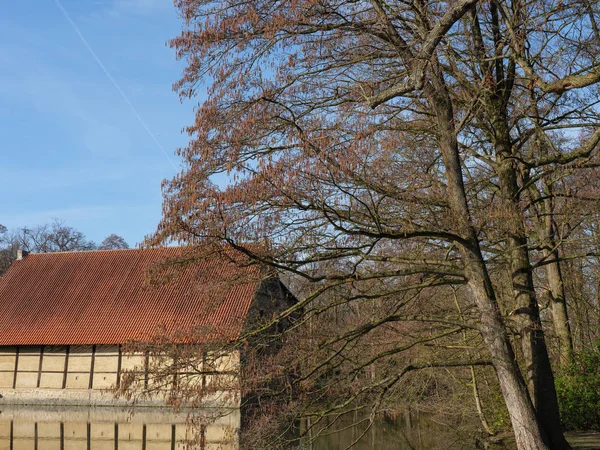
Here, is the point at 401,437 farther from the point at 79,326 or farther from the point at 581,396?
the point at 79,326

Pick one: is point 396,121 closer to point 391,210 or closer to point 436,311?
point 391,210

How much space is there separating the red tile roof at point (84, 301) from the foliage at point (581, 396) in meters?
9.28

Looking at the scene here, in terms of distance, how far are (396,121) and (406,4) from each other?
1537mm

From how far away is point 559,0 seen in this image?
243 inches

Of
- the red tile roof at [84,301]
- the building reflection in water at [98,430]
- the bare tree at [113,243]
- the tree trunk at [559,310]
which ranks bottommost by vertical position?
the building reflection in water at [98,430]

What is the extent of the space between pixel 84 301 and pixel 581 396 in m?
16.0

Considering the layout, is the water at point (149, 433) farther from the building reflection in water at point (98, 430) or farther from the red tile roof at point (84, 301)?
the red tile roof at point (84, 301)

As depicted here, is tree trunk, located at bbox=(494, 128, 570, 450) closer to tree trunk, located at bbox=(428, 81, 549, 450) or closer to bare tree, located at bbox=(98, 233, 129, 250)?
tree trunk, located at bbox=(428, 81, 549, 450)

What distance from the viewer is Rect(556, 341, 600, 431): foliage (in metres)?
9.24

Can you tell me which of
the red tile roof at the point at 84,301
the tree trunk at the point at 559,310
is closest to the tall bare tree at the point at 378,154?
the tree trunk at the point at 559,310

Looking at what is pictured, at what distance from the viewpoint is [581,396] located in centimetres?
930

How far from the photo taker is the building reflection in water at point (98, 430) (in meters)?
12.6

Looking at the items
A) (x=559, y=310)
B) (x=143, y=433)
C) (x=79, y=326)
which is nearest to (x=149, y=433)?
(x=143, y=433)

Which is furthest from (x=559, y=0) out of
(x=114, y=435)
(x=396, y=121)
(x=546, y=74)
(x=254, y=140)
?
(x=114, y=435)
